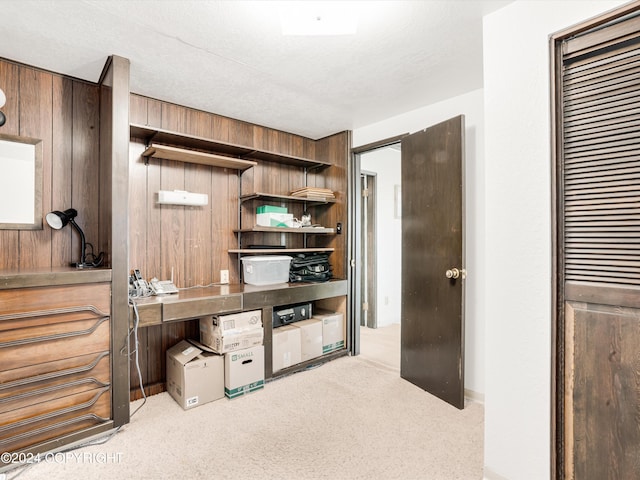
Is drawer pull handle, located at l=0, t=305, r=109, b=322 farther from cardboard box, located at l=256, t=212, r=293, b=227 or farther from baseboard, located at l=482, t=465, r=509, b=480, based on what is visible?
baseboard, located at l=482, t=465, r=509, b=480

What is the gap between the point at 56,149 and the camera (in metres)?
2.32

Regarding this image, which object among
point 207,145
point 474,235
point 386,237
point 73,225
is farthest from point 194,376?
point 386,237

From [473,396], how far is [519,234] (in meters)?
1.58

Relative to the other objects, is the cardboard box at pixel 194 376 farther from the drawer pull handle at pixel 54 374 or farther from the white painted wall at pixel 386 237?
the white painted wall at pixel 386 237

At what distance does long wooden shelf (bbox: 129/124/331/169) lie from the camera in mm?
2510

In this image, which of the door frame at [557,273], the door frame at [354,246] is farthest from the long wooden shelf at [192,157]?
the door frame at [557,273]

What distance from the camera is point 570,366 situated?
143 cm

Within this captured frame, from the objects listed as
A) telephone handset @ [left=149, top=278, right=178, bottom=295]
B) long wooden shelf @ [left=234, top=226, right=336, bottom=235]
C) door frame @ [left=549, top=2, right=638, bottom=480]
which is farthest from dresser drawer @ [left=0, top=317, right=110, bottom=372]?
door frame @ [left=549, top=2, right=638, bottom=480]

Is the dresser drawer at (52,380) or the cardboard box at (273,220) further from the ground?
the cardboard box at (273,220)

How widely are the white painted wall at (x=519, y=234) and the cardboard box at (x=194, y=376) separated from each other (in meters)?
1.83

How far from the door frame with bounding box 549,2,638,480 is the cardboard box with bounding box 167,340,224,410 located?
2.09 m

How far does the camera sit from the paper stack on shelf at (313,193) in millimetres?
3365

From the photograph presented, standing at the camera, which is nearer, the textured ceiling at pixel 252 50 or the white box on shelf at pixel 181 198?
the textured ceiling at pixel 252 50

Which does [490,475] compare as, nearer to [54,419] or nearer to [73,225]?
[54,419]
